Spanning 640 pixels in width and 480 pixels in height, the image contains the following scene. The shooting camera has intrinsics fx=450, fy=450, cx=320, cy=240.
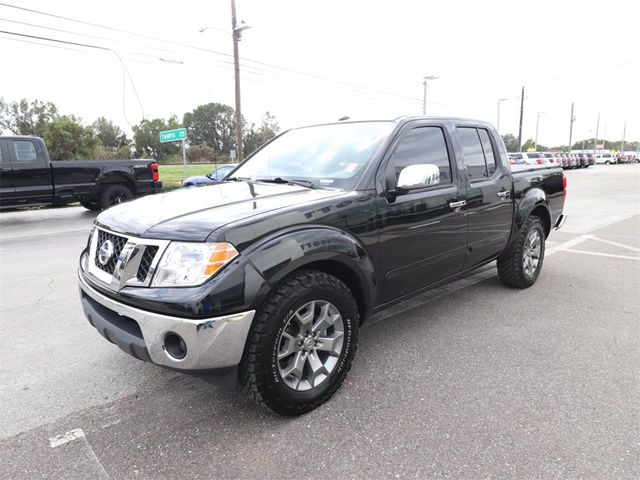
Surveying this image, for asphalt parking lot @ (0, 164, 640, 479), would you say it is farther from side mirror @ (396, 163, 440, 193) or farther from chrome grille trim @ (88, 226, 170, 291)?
side mirror @ (396, 163, 440, 193)

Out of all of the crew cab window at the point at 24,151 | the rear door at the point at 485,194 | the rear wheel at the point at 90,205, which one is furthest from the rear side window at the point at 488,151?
the rear wheel at the point at 90,205

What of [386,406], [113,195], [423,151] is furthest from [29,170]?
[386,406]

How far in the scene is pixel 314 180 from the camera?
3.20m

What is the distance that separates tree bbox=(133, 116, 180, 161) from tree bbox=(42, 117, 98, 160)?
70.7 ft

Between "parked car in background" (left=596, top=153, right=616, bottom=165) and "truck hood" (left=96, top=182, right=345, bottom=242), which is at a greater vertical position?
"truck hood" (left=96, top=182, right=345, bottom=242)

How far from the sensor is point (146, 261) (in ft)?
7.55

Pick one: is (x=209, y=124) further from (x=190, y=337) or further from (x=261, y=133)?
(x=190, y=337)

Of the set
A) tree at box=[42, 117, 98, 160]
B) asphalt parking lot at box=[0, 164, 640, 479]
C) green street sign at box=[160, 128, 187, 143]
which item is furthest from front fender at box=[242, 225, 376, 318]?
tree at box=[42, 117, 98, 160]

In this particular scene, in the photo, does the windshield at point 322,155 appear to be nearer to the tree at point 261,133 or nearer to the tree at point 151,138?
the tree at point 261,133

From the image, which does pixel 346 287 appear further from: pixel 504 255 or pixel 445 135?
pixel 504 255

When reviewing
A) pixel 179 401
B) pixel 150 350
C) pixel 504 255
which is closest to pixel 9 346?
pixel 179 401

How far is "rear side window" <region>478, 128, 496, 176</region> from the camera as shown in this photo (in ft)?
13.8

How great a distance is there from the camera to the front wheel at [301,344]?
7.59 ft

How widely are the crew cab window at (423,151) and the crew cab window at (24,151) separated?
10.1 meters
